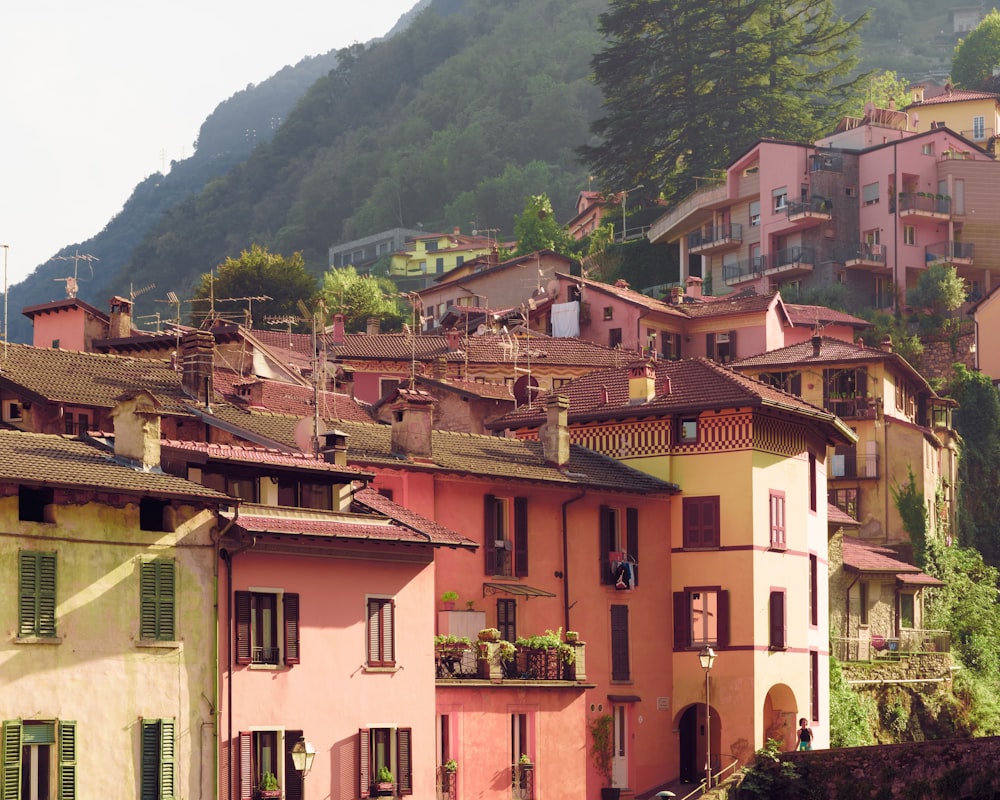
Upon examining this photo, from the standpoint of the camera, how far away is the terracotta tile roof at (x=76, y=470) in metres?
38.4

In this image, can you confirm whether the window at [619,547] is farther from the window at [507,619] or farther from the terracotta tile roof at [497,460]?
the window at [507,619]

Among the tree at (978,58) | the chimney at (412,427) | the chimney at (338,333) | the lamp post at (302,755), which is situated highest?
the tree at (978,58)

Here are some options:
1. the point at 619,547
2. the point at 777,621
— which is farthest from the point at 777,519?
the point at 619,547

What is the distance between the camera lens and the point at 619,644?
185 ft

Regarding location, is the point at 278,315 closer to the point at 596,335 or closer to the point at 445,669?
the point at 596,335

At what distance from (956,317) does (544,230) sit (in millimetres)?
31510

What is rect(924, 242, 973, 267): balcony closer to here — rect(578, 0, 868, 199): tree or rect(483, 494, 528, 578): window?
rect(578, 0, 868, 199): tree

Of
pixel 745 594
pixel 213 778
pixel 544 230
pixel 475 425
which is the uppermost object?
pixel 544 230

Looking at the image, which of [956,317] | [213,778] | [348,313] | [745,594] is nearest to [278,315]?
[348,313]

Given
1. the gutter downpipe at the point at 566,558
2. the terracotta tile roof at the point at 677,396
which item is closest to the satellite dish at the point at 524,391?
the terracotta tile roof at the point at 677,396

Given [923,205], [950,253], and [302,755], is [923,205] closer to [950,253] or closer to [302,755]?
[950,253]

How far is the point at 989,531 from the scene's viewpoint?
300 ft

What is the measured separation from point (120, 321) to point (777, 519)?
27335mm

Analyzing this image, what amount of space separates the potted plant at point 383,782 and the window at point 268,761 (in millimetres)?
2157
